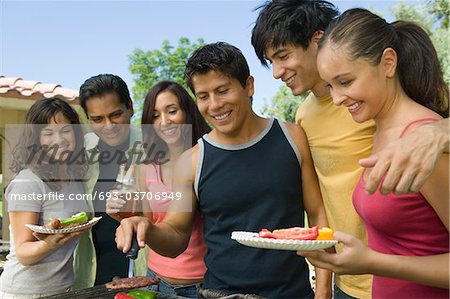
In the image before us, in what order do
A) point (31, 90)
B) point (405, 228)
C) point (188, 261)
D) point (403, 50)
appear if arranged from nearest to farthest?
1. point (405, 228)
2. point (403, 50)
3. point (188, 261)
4. point (31, 90)

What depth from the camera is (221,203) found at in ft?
7.40

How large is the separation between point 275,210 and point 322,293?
42 cm

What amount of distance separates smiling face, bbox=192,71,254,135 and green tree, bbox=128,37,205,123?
84.7ft

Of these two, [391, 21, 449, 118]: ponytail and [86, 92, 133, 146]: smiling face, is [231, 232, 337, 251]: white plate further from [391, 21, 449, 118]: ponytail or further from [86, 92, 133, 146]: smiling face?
Result: [86, 92, 133, 146]: smiling face

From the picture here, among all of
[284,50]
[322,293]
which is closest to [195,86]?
[284,50]

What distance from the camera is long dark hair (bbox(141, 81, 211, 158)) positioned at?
10.2 feet

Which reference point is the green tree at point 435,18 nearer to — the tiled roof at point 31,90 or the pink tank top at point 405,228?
the tiled roof at point 31,90

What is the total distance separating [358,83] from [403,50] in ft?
0.82

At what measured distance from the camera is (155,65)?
28734 mm

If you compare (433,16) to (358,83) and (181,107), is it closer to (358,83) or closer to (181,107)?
(181,107)

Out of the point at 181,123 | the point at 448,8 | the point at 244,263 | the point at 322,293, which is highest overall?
the point at 448,8

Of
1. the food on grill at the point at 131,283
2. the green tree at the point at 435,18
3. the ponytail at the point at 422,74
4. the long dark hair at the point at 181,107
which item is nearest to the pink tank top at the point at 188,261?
the food on grill at the point at 131,283

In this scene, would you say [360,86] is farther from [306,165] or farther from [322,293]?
[322,293]

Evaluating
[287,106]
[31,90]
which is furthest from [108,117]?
[287,106]
